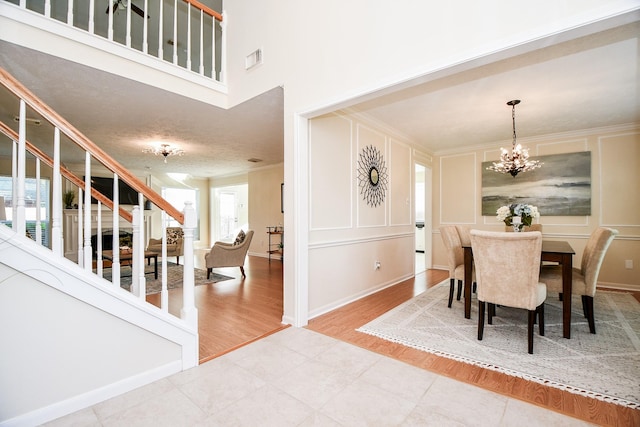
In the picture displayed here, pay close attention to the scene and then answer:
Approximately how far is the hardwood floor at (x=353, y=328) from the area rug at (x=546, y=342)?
0.11 metres

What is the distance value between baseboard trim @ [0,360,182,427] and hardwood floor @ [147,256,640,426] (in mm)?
304

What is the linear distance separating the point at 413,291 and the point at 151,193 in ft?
11.5

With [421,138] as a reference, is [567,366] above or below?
below

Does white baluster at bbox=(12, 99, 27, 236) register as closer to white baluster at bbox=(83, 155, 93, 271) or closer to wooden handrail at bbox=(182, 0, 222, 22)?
white baluster at bbox=(83, 155, 93, 271)

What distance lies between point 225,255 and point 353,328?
2.76 meters

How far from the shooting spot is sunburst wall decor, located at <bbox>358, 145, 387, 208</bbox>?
3.84 m

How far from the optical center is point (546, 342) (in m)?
2.41

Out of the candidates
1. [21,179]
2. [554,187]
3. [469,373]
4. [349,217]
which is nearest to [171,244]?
[349,217]

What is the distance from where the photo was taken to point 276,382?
1.88 meters

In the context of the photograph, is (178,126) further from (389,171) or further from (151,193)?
(389,171)

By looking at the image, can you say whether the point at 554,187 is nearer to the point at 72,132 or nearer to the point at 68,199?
the point at 72,132

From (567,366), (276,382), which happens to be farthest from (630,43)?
(276,382)

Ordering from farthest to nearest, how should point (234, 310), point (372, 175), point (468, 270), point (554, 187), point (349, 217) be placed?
point (554, 187), point (372, 175), point (349, 217), point (234, 310), point (468, 270)

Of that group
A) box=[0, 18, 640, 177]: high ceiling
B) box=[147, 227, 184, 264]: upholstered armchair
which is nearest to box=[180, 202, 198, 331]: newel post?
box=[0, 18, 640, 177]: high ceiling
